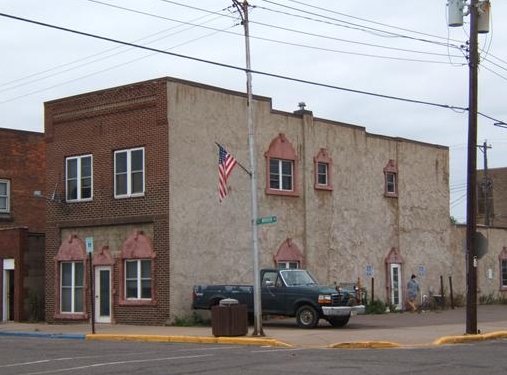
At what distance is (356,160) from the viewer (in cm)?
3569

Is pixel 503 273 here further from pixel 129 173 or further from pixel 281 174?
pixel 129 173

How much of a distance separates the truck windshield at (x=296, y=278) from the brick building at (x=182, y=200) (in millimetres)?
3853

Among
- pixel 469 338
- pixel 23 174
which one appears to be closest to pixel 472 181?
pixel 469 338

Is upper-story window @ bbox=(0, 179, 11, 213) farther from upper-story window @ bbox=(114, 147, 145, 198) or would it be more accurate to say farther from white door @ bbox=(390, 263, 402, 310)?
white door @ bbox=(390, 263, 402, 310)

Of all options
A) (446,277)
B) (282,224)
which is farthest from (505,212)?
(282,224)

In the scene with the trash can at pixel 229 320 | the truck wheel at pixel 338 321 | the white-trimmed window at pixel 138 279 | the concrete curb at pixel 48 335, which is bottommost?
the concrete curb at pixel 48 335

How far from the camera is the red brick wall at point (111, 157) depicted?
2784 centimetres

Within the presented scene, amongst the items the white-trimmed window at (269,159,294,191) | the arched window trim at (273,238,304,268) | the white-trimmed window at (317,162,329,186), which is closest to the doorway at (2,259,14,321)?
the arched window trim at (273,238,304,268)

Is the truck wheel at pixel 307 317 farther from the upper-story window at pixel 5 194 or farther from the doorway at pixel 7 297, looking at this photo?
the upper-story window at pixel 5 194

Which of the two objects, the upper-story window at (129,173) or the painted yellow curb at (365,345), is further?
the upper-story window at (129,173)

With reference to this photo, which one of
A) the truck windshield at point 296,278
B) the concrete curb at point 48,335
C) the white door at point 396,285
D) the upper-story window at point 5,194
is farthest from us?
the upper-story window at point 5,194

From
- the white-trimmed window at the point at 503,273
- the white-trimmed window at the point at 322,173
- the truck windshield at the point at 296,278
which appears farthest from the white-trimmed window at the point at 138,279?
the white-trimmed window at the point at 503,273

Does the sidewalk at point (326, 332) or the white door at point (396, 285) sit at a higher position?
the white door at point (396, 285)

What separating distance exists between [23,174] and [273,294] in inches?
742
